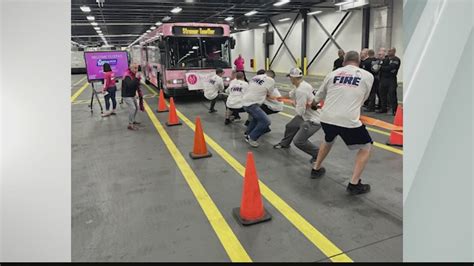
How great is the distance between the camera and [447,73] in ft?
10.7

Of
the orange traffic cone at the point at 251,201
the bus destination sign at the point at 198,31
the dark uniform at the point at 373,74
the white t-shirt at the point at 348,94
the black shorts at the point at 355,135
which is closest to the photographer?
the orange traffic cone at the point at 251,201

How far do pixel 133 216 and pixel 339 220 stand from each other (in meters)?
2.47

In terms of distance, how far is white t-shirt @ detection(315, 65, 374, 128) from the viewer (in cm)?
451

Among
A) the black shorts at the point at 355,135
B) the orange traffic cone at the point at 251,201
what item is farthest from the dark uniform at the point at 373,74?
the orange traffic cone at the point at 251,201

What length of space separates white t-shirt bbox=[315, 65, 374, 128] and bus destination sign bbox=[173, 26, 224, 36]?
30.2 feet

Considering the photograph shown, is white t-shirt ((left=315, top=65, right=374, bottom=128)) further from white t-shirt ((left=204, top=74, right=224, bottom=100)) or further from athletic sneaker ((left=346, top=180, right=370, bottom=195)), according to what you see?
white t-shirt ((left=204, top=74, right=224, bottom=100))

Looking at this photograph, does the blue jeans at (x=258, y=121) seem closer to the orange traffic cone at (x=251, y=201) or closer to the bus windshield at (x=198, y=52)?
the orange traffic cone at (x=251, y=201)

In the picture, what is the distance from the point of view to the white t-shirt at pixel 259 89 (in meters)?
7.29

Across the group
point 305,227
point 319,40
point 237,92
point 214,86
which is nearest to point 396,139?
point 237,92

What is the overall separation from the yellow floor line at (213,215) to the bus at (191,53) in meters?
6.41

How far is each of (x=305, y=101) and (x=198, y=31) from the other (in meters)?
8.24

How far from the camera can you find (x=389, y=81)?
975 cm

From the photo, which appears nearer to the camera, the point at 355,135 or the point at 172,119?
the point at 355,135

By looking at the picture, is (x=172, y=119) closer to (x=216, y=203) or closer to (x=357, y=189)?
(x=216, y=203)
